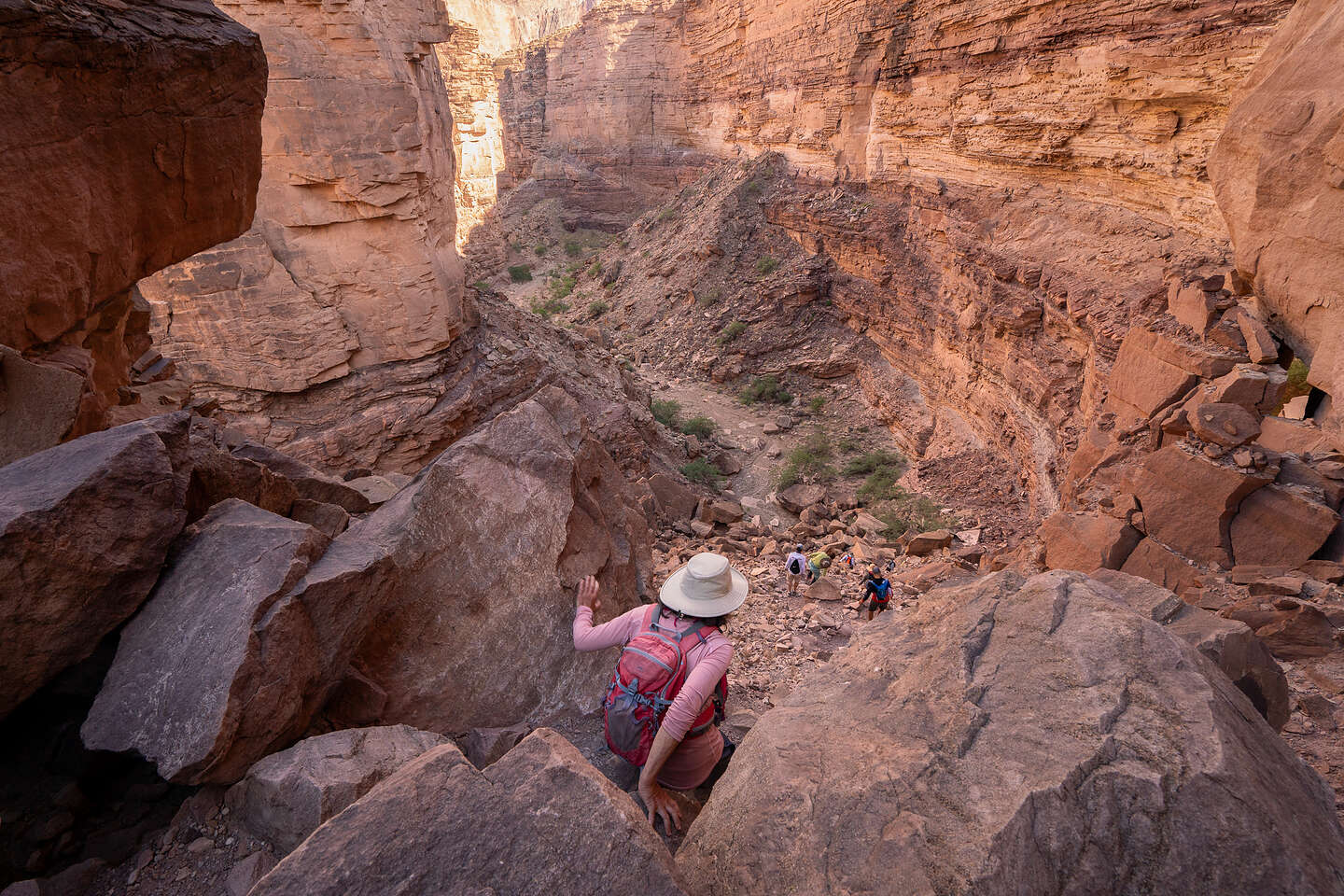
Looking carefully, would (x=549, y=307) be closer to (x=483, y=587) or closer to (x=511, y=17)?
(x=483, y=587)

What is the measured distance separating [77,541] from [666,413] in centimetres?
1151

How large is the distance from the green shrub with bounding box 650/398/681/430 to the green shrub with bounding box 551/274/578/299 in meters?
10.2

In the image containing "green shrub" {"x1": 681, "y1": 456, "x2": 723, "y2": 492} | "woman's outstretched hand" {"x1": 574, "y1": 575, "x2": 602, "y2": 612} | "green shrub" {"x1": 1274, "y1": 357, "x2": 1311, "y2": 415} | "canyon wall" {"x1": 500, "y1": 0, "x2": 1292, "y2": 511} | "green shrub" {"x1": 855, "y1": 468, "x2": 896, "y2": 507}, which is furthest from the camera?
"green shrub" {"x1": 681, "y1": 456, "x2": 723, "y2": 492}

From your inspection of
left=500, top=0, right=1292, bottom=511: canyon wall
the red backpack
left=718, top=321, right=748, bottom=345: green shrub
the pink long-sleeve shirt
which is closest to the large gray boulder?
the pink long-sleeve shirt

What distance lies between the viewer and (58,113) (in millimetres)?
2748

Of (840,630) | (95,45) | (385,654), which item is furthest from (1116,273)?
(95,45)

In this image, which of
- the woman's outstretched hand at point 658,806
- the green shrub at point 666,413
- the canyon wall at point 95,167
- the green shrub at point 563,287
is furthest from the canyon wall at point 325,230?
the green shrub at point 563,287

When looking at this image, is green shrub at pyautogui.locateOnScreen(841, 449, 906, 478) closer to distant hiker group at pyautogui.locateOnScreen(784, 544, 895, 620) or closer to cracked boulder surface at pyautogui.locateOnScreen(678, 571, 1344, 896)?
distant hiker group at pyautogui.locateOnScreen(784, 544, 895, 620)

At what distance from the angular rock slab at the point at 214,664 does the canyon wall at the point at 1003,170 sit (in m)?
7.99

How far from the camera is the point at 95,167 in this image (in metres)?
2.97

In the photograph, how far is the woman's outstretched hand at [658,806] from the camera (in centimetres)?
249

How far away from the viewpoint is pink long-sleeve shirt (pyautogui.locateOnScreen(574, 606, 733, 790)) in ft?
8.05

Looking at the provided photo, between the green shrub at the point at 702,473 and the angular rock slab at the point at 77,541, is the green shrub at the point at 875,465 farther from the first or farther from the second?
the angular rock slab at the point at 77,541

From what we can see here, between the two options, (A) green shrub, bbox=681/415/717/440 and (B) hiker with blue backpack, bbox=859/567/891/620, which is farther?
(A) green shrub, bbox=681/415/717/440
